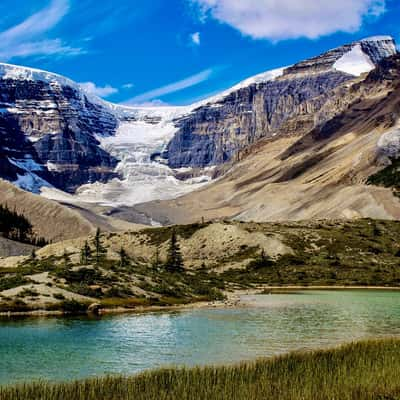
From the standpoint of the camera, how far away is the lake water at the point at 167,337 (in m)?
32.6

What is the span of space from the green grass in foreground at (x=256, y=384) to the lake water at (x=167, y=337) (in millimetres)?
5753

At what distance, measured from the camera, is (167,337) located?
139 feet

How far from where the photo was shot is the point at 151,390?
2334cm

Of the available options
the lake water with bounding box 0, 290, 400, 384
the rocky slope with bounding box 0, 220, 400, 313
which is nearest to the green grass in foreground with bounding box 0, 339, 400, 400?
the lake water with bounding box 0, 290, 400, 384

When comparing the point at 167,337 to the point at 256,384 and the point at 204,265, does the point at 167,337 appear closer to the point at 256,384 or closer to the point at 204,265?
the point at 256,384

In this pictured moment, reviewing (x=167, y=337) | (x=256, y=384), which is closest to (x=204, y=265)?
(x=167, y=337)

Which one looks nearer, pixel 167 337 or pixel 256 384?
pixel 256 384

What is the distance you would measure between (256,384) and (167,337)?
62.3 ft

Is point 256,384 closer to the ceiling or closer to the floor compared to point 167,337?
closer to the ceiling

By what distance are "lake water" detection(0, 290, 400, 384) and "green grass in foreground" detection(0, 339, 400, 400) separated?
5753mm

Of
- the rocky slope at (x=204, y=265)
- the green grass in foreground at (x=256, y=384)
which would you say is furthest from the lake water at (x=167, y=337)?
the rocky slope at (x=204, y=265)

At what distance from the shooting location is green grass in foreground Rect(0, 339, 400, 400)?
22.3 meters

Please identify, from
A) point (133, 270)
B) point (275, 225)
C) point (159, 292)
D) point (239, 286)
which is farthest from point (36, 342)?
point (275, 225)

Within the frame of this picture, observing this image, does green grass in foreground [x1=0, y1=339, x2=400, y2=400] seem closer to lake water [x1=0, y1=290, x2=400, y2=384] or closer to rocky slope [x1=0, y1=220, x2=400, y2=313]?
lake water [x1=0, y1=290, x2=400, y2=384]
